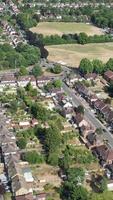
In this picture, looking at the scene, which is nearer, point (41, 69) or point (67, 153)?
point (67, 153)

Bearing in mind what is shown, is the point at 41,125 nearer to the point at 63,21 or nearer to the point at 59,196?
the point at 59,196

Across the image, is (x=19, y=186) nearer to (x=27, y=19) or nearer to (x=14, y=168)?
(x=14, y=168)

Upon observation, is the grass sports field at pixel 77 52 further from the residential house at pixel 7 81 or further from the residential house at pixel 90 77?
the residential house at pixel 7 81

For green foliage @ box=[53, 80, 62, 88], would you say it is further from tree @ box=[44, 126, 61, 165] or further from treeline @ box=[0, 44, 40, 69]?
tree @ box=[44, 126, 61, 165]

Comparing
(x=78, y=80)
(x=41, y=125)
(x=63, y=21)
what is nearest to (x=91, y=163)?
(x=41, y=125)

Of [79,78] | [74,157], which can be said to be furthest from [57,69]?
[74,157]

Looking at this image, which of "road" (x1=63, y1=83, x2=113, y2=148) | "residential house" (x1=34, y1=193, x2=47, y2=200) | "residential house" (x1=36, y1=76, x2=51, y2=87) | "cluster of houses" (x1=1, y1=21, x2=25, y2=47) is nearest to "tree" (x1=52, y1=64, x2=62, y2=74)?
"residential house" (x1=36, y1=76, x2=51, y2=87)

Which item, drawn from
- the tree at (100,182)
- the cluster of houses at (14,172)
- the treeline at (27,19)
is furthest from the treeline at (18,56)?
the tree at (100,182)
